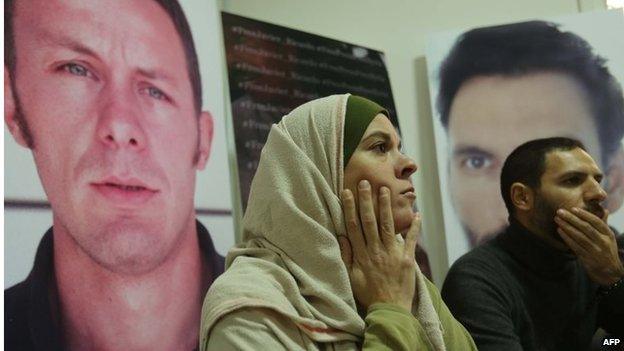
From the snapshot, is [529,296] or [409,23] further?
[409,23]

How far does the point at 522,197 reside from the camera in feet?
6.37

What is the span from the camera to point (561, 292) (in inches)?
72.3

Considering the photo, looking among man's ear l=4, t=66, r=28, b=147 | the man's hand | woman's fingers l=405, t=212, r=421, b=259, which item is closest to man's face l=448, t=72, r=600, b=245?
the man's hand

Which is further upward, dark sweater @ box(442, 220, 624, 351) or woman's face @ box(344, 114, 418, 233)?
woman's face @ box(344, 114, 418, 233)

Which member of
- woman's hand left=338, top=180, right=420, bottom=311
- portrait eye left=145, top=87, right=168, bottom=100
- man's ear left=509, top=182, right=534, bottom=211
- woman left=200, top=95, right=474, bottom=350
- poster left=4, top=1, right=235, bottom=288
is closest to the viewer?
woman left=200, top=95, right=474, bottom=350

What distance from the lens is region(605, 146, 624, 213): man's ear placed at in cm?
237

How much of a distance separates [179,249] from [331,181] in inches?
29.6

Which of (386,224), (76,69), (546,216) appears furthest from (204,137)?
(546,216)

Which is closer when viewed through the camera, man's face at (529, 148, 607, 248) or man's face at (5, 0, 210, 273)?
man's face at (5, 0, 210, 273)

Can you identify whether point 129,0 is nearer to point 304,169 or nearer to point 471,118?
point 304,169

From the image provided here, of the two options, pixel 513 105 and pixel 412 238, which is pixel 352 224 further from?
pixel 513 105

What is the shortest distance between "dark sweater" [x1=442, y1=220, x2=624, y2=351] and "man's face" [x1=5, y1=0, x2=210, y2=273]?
81 cm

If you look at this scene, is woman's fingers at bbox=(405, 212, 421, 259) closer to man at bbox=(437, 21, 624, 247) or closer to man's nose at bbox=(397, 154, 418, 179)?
man's nose at bbox=(397, 154, 418, 179)

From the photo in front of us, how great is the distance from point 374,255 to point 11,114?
91 centimetres
